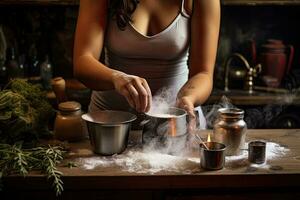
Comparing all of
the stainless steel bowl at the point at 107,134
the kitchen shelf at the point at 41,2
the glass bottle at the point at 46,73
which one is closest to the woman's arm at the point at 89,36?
the stainless steel bowl at the point at 107,134

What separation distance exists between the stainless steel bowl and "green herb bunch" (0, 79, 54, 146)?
203mm

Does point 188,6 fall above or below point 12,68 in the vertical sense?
above

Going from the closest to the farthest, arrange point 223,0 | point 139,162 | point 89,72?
1. point 139,162
2. point 89,72
3. point 223,0

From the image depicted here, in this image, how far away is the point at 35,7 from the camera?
3.76m

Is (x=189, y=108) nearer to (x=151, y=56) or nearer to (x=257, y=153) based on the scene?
(x=257, y=153)

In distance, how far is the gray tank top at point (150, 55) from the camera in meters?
2.04

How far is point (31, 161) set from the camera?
156cm

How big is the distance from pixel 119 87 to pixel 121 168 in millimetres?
295

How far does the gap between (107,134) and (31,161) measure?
0.26m

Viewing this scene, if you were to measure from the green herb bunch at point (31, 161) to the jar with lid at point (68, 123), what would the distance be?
0.16m

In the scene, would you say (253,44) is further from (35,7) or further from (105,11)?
(105,11)
